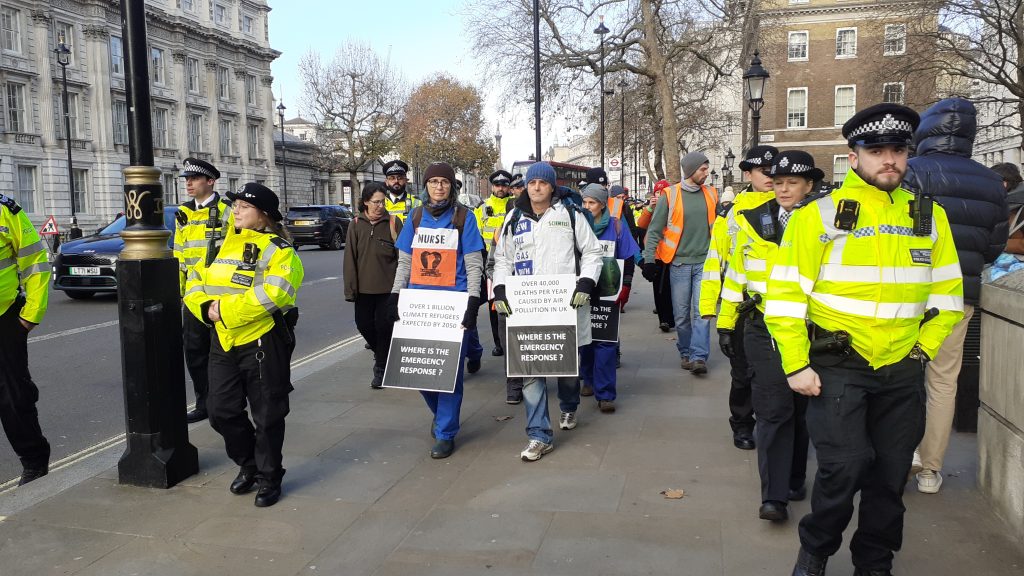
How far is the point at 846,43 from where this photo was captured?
52.9 metres

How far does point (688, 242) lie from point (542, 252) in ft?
9.70

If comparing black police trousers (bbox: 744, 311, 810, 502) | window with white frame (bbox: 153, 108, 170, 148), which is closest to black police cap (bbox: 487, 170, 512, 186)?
black police trousers (bbox: 744, 311, 810, 502)

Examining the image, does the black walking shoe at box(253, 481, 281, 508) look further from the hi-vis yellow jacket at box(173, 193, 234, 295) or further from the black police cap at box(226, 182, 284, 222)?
the hi-vis yellow jacket at box(173, 193, 234, 295)

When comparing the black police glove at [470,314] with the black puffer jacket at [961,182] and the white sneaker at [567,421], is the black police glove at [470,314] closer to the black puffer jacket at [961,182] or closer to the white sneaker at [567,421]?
the white sneaker at [567,421]

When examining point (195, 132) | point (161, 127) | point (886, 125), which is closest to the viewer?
point (886, 125)

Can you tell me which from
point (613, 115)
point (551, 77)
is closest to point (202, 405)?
point (551, 77)

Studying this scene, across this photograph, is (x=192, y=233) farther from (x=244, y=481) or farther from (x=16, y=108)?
(x=16, y=108)

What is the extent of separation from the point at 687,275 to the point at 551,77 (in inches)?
796

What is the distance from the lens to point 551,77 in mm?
26875

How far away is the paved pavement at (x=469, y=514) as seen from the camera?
11.7 feet

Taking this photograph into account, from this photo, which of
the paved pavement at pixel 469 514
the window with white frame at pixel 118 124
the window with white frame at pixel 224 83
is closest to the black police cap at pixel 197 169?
the paved pavement at pixel 469 514

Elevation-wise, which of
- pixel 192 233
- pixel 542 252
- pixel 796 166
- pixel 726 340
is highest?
pixel 796 166

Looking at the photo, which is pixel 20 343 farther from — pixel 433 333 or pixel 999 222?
pixel 999 222

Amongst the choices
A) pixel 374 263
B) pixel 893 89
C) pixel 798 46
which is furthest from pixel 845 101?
pixel 374 263
